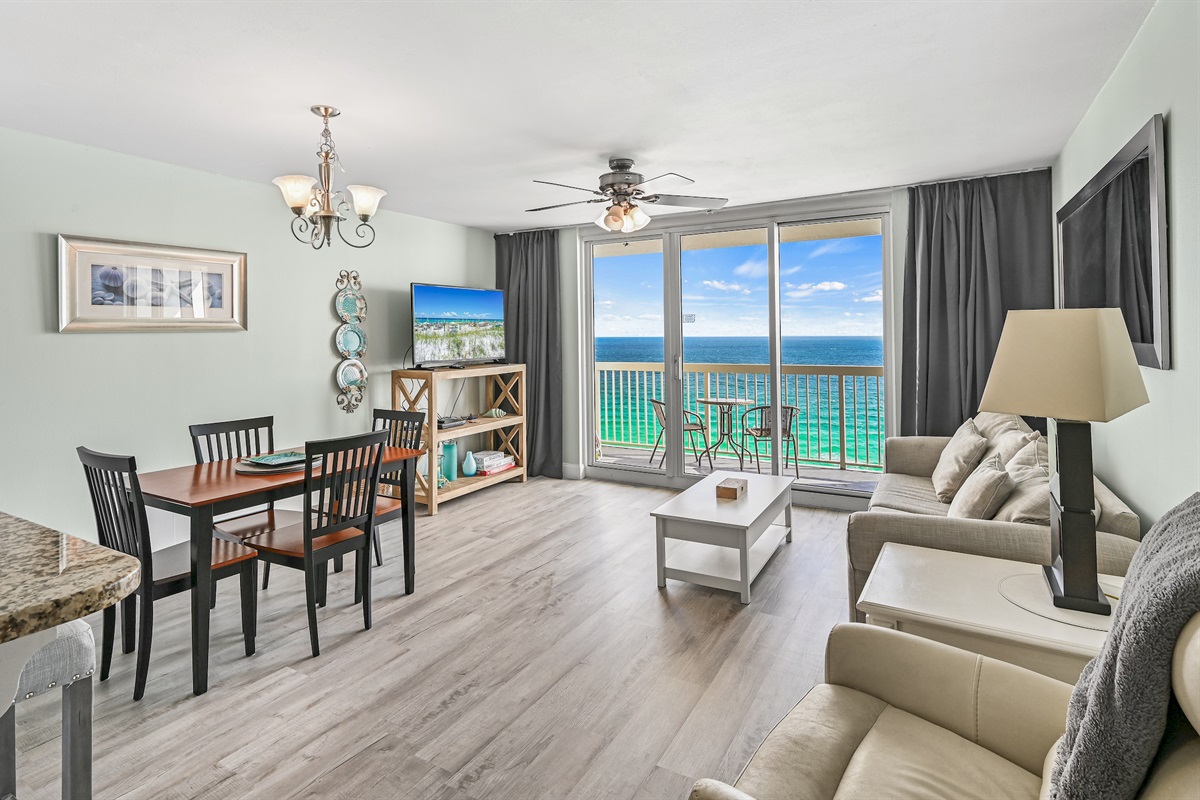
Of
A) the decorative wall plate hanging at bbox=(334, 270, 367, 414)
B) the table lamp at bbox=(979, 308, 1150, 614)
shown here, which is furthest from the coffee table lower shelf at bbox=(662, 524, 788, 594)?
the decorative wall plate hanging at bbox=(334, 270, 367, 414)

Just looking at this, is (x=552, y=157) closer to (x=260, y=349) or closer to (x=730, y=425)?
(x=260, y=349)

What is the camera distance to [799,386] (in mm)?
5672

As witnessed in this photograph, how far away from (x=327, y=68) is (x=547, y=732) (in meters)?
2.57

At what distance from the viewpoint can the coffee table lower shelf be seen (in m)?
3.24

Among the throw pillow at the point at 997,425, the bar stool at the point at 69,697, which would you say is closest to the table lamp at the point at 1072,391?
the throw pillow at the point at 997,425

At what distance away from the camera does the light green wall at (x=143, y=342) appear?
3172 mm

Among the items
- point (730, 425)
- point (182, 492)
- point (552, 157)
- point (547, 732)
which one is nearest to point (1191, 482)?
point (547, 732)

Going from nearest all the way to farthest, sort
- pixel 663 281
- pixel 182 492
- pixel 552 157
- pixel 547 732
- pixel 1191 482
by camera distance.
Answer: pixel 1191 482 < pixel 547 732 < pixel 182 492 < pixel 552 157 < pixel 663 281

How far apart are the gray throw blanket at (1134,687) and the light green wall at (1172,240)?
1301 mm

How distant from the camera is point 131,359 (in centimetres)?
358

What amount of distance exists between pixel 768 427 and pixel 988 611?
3.69m

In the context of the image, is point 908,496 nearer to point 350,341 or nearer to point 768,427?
point 768,427

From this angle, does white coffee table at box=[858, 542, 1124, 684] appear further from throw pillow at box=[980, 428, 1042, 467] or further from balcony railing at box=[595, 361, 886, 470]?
balcony railing at box=[595, 361, 886, 470]

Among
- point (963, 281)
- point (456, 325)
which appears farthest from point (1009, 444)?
point (456, 325)
